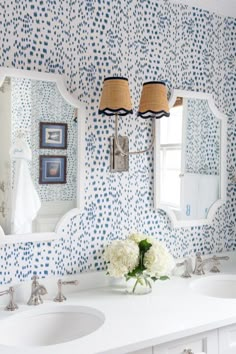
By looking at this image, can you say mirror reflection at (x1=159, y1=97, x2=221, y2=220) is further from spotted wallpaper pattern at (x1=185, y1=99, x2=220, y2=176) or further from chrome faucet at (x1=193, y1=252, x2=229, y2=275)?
chrome faucet at (x1=193, y1=252, x2=229, y2=275)

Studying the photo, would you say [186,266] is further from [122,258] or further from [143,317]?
[143,317]

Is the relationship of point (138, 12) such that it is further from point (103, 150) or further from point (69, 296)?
point (69, 296)

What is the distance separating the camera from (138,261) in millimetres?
1971

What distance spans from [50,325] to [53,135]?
87 cm

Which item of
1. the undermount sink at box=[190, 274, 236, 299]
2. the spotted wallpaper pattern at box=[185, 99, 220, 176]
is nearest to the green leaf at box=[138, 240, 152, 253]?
the undermount sink at box=[190, 274, 236, 299]

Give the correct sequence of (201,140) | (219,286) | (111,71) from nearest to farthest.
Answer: (111,71) → (219,286) → (201,140)

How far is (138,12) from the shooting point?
224 centimetres

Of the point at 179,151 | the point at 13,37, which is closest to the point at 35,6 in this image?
the point at 13,37

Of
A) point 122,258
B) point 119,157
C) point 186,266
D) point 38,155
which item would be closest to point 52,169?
point 38,155

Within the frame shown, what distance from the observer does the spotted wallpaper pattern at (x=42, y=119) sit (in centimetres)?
190

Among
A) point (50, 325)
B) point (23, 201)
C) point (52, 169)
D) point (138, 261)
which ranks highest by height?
point (52, 169)

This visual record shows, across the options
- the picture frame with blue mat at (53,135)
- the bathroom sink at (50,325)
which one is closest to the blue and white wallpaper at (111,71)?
the picture frame with blue mat at (53,135)

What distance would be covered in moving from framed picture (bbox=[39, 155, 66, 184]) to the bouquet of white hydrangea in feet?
1.37

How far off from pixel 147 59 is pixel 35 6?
25.8 inches
